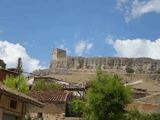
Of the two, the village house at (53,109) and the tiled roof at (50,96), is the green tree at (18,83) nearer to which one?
the tiled roof at (50,96)

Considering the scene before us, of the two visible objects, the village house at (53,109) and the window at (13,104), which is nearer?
the window at (13,104)

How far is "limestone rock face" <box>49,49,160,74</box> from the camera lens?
105 m

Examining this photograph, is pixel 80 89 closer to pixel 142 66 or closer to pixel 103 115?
pixel 103 115

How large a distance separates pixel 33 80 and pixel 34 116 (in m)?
15.9

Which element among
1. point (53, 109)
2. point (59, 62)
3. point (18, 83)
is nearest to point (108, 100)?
point (53, 109)

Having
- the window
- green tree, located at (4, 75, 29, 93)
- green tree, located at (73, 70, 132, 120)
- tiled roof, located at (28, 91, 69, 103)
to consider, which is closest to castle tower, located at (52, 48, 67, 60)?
green tree, located at (4, 75, 29, 93)

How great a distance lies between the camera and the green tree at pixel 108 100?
3656 cm

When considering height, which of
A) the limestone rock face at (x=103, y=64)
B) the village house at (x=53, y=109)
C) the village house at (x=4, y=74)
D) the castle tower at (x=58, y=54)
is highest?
the castle tower at (x=58, y=54)

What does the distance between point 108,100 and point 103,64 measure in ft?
231

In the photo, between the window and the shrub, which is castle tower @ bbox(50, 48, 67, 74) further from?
the window

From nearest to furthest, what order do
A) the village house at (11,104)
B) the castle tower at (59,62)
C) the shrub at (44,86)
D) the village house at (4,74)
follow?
the village house at (11,104)
the village house at (4,74)
the shrub at (44,86)
the castle tower at (59,62)

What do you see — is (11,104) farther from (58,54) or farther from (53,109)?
(58,54)

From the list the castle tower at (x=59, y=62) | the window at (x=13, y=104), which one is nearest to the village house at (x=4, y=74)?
the window at (x=13, y=104)

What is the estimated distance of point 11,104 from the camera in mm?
23984
